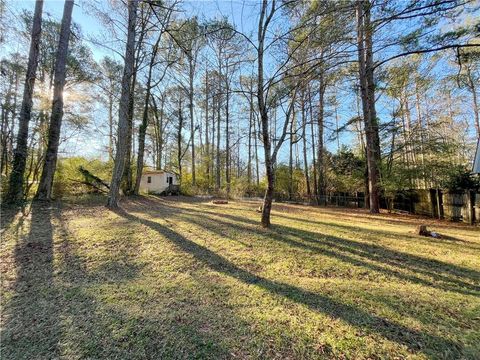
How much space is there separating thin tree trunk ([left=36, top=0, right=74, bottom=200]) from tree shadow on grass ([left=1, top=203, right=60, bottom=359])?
464 cm

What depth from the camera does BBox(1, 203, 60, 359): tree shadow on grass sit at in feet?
5.20

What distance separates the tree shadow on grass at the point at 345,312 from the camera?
64.3 inches

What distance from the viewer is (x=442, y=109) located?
11.1 metres

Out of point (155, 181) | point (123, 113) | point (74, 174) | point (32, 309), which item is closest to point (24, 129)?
point (123, 113)

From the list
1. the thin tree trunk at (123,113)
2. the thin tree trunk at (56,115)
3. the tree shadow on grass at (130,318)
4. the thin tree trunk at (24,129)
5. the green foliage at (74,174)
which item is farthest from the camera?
the green foliage at (74,174)

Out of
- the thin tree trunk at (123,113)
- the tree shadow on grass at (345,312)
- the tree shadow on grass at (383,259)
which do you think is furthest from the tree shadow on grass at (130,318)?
the thin tree trunk at (123,113)

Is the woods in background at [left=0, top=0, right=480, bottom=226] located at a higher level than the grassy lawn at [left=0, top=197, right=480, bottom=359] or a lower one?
higher

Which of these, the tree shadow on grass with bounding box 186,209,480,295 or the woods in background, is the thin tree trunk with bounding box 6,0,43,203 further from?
the tree shadow on grass with bounding box 186,209,480,295

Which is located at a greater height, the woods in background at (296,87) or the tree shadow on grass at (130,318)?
the woods in background at (296,87)

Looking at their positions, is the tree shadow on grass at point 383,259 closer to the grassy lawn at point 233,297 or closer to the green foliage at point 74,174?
the grassy lawn at point 233,297

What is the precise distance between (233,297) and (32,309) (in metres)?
1.80

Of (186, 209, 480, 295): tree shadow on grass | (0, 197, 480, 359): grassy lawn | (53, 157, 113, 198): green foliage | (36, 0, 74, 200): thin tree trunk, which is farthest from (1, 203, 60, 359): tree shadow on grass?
(53, 157, 113, 198): green foliage

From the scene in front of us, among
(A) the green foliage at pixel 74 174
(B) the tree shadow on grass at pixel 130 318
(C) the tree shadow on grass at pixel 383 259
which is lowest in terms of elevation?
(B) the tree shadow on grass at pixel 130 318

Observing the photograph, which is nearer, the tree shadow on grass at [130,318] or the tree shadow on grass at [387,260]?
the tree shadow on grass at [130,318]
